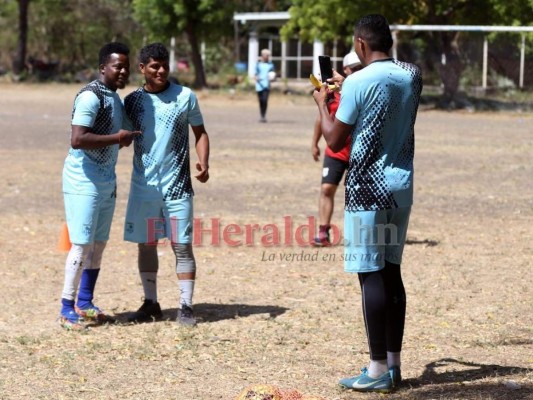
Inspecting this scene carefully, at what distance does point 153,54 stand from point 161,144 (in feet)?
1.99

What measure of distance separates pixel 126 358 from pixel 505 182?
34.6 feet

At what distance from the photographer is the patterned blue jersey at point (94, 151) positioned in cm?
712

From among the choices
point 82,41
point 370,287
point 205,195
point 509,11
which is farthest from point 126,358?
point 82,41

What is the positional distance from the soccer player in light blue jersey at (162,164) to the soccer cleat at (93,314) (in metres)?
0.52

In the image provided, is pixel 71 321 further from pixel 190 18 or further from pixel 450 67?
pixel 190 18

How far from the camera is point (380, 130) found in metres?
5.61

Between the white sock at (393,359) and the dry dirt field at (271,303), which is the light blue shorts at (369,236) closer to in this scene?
the white sock at (393,359)

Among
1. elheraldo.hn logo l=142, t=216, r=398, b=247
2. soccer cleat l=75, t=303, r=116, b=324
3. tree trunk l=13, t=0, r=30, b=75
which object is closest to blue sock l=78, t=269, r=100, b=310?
soccer cleat l=75, t=303, r=116, b=324

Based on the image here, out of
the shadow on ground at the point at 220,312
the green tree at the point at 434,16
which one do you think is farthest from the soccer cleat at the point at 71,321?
the green tree at the point at 434,16

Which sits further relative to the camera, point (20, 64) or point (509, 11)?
point (20, 64)

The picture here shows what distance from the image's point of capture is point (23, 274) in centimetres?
922

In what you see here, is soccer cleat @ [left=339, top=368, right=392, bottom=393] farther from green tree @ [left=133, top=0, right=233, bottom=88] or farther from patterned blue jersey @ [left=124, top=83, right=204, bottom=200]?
green tree @ [left=133, top=0, right=233, bottom=88]

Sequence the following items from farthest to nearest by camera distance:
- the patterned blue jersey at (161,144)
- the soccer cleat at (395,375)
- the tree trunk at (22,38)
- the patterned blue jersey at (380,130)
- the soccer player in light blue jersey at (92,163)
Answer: the tree trunk at (22,38)
the patterned blue jersey at (161,144)
the soccer player in light blue jersey at (92,163)
the soccer cleat at (395,375)
the patterned blue jersey at (380,130)

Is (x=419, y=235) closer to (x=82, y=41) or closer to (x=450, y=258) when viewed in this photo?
(x=450, y=258)
